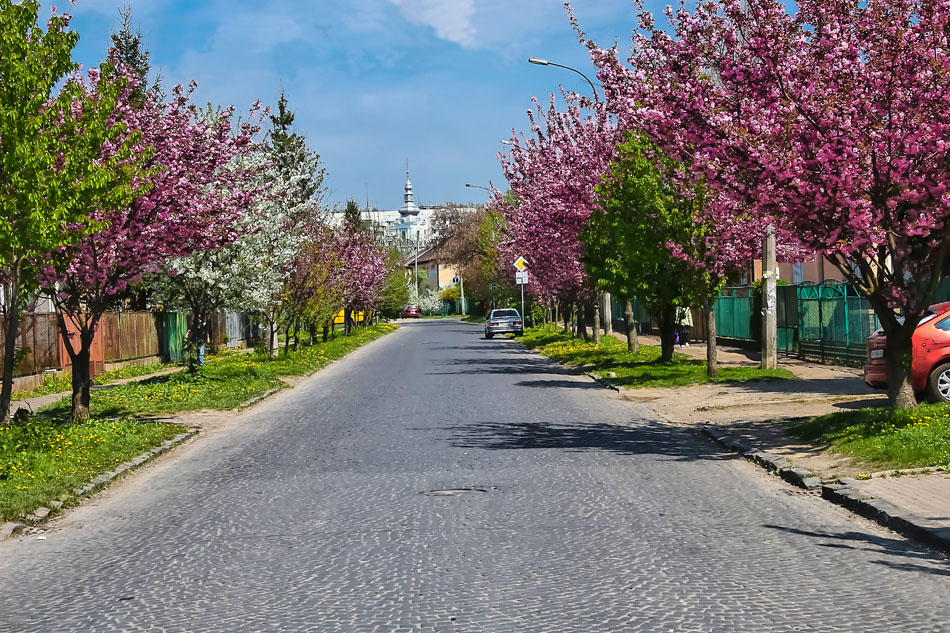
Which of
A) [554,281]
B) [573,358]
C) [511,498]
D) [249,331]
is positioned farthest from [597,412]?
[249,331]

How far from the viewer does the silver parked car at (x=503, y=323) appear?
207ft

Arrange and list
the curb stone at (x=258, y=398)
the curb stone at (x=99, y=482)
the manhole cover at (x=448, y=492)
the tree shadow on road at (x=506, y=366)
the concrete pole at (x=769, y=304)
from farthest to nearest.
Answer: the tree shadow on road at (x=506, y=366)
the concrete pole at (x=769, y=304)
the curb stone at (x=258, y=398)
the manhole cover at (x=448, y=492)
the curb stone at (x=99, y=482)

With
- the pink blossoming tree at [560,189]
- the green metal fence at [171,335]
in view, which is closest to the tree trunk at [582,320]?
the pink blossoming tree at [560,189]

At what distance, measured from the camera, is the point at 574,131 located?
3709 cm

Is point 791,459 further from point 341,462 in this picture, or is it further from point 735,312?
point 735,312

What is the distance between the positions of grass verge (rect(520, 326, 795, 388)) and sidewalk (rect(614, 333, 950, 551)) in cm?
92

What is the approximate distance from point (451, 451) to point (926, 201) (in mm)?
6063

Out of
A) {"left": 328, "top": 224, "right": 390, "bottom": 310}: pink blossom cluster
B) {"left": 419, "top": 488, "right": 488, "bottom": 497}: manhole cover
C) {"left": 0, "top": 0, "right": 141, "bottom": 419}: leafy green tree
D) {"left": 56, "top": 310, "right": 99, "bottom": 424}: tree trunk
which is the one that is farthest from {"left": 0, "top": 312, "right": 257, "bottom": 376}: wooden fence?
{"left": 419, "top": 488, "right": 488, "bottom": 497}: manhole cover

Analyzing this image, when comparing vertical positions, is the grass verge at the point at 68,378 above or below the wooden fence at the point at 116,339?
below

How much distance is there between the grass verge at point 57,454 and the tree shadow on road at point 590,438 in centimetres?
421

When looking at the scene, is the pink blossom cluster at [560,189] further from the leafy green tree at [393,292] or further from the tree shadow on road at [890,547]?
the leafy green tree at [393,292]

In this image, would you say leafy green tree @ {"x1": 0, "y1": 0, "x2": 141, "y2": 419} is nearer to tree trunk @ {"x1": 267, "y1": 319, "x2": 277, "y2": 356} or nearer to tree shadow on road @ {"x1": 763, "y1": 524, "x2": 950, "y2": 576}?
tree shadow on road @ {"x1": 763, "y1": 524, "x2": 950, "y2": 576}

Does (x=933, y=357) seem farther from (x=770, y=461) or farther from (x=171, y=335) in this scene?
(x=171, y=335)

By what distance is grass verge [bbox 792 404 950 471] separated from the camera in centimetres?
1111
